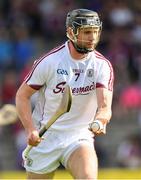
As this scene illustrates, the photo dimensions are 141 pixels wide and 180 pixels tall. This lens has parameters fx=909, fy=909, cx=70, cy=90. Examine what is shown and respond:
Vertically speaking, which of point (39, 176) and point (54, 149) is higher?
point (54, 149)

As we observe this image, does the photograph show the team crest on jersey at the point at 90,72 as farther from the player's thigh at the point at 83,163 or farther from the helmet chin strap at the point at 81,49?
the player's thigh at the point at 83,163

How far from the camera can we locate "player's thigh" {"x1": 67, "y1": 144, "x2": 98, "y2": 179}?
7473 millimetres

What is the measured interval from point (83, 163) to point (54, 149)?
504 mm

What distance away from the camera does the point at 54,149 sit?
7.97 metres

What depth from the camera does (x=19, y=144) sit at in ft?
48.4

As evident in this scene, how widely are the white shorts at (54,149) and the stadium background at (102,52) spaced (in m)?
5.18

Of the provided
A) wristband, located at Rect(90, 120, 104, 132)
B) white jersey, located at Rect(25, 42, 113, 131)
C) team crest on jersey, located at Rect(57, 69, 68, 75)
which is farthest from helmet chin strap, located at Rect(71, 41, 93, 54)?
wristband, located at Rect(90, 120, 104, 132)

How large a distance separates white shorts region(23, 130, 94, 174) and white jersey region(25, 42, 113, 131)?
7cm

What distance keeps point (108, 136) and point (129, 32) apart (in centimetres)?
191

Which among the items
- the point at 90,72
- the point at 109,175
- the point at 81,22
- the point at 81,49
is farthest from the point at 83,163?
the point at 109,175

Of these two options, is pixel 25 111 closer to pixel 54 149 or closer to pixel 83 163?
pixel 54 149

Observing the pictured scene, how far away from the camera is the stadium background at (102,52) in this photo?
14570 millimetres

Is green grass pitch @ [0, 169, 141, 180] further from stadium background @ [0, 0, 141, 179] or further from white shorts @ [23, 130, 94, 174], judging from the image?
white shorts @ [23, 130, 94, 174]

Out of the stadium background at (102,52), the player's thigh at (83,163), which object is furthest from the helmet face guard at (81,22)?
the stadium background at (102,52)
